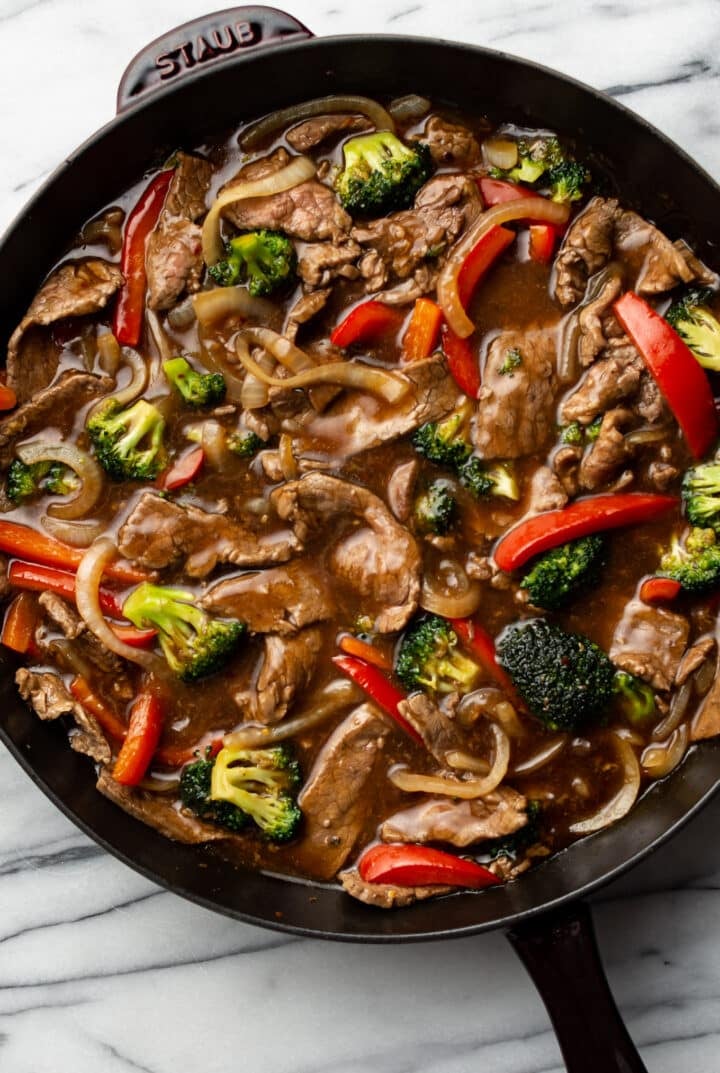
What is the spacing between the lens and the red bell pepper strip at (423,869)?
3877mm

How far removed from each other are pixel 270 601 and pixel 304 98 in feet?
5.97

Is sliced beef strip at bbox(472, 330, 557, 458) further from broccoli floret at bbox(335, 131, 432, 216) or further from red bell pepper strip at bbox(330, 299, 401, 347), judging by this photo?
broccoli floret at bbox(335, 131, 432, 216)

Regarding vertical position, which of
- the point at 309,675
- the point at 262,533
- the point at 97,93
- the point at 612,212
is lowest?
the point at 309,675

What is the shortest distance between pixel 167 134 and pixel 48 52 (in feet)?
2.31

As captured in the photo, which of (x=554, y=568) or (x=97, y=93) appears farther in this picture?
(x=97, y=93)

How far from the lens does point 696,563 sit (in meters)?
3.90

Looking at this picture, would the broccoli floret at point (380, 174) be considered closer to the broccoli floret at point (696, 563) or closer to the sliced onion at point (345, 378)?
the sliced onion at point (345, 378)

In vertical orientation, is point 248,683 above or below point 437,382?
below

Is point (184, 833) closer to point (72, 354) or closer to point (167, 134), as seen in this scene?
point (72, 354)

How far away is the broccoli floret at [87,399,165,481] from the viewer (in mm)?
3943

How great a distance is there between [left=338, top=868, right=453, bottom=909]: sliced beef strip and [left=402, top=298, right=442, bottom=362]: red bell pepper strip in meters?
1.84

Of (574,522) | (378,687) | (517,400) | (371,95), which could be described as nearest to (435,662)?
(378,687)

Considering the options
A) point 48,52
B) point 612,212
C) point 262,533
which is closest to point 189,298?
point 262,533

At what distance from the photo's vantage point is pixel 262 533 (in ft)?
13.3
